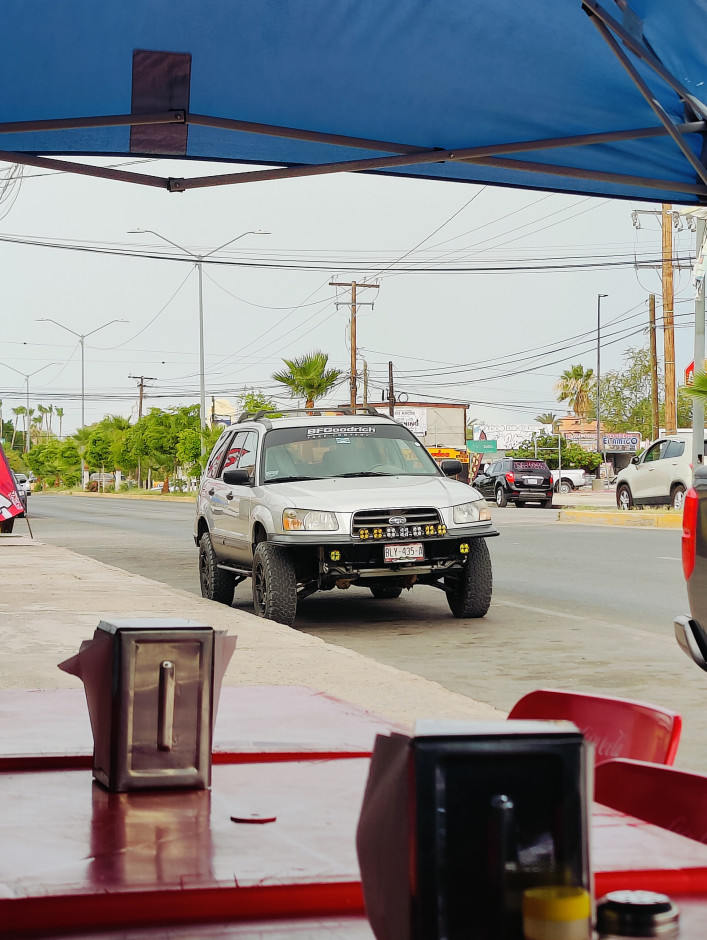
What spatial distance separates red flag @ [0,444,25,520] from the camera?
16.4 metres

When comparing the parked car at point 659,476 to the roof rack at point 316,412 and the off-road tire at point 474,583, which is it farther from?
the off-road tire at point 474,583

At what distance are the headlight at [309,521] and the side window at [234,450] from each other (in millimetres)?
2438

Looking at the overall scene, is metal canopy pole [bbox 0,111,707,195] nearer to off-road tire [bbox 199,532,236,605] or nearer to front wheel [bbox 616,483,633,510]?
off-road tire [bbox 199,532,236,605]

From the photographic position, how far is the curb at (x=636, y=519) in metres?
24.9

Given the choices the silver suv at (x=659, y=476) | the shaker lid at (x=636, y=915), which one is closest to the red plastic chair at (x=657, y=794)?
Result: the shaker lid at (x=636, y=915)

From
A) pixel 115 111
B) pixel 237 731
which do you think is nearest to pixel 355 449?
pixel 115 111

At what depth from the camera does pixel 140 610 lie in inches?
379

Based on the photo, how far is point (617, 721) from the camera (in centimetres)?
254

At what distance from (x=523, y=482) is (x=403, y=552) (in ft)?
93.9

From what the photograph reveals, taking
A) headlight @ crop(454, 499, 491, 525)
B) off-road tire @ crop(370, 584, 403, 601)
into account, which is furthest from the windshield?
off-road tire @ crop(370, 584, 403, 601)

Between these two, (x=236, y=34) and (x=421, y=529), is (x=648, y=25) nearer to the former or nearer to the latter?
Answer: (x=236, y=34)

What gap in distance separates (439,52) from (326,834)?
301 cm

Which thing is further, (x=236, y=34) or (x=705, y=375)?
(x=705, y=375)

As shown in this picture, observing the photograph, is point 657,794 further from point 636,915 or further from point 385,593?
point 385,593
